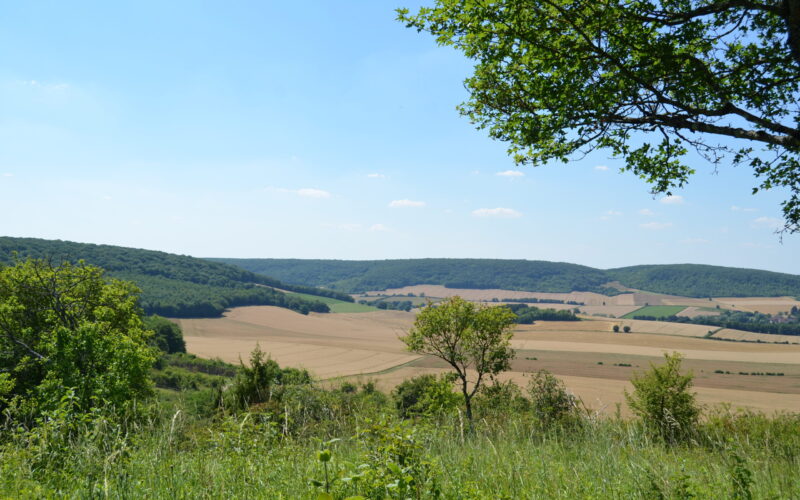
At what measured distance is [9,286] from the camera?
2892 cm

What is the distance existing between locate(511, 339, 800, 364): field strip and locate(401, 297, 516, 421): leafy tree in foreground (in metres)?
51.7

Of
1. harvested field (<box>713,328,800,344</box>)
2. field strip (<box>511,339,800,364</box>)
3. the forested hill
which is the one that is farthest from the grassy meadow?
the forested hill

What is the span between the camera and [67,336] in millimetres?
21297

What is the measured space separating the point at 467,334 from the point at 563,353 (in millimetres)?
75980

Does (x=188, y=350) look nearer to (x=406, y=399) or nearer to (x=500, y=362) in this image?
(x=406, y=399)

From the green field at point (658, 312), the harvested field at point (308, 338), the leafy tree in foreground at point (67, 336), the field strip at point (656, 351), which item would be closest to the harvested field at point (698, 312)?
the green field at point (658, 312)

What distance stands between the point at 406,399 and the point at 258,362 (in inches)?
1206

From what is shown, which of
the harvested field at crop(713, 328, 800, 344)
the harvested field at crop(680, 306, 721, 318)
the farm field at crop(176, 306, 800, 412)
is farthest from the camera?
the harvested field at crop(680, 306, 721, 318)

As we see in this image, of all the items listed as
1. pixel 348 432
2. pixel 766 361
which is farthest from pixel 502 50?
pixel 766 361

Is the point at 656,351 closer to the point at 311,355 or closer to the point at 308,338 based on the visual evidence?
the point at 311,355

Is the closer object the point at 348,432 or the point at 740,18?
the point at 348,432

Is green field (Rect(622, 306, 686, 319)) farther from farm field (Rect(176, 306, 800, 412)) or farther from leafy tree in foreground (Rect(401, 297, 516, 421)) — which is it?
leafy tree in foreground (Rect(401, 297, 516, 421))

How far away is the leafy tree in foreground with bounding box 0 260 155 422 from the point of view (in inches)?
829

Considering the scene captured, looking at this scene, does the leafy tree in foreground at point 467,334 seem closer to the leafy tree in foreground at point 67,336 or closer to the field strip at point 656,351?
the leafy tree in foreground at point 67,336
